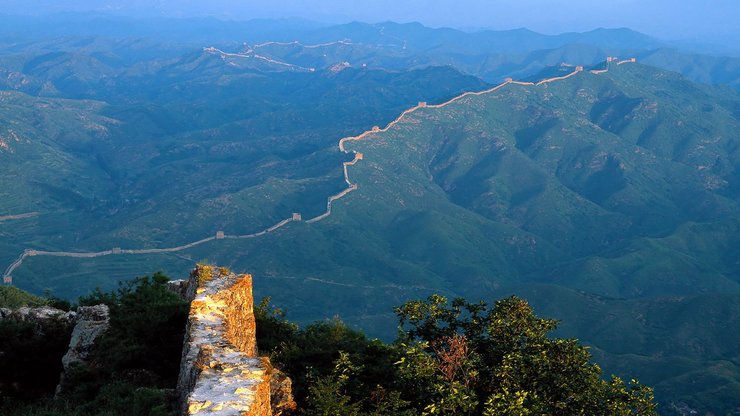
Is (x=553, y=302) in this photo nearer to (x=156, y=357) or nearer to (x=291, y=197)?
(x=291, y=197)

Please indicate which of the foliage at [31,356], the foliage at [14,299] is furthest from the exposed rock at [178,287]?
the foliage at [14,299]

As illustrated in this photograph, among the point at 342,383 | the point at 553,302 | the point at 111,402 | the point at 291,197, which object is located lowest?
the point at 111,402

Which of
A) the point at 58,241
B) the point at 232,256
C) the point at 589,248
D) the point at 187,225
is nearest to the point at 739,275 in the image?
the point at 589,248

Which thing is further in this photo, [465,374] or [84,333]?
[84,333]

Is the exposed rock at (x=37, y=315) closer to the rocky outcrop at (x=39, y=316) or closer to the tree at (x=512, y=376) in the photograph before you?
the rocky outcrop at (x=39, y=316)

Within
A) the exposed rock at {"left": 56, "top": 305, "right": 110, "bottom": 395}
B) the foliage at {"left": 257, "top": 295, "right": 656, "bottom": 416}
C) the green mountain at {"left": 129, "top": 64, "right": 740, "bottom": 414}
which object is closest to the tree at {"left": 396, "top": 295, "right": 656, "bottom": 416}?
the foliage at {"left": 257, "top": 295, "right": 656, "bottom": 416}

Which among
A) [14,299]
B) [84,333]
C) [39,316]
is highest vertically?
[14,299]

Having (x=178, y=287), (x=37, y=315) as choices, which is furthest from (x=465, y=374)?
(x=37, y=315)

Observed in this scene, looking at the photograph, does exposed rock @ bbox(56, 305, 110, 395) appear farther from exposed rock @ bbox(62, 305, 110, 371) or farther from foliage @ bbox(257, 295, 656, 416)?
foliage @ bbox(257, 295, 656, 416)

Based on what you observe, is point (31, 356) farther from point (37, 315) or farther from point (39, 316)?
point (37, 315)
